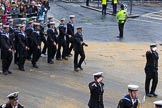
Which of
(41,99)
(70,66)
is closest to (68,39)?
(70,66)

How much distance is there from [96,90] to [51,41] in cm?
752

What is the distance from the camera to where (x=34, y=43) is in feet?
63.1

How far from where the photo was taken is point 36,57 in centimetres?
1941

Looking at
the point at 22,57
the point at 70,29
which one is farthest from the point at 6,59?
the point at 70,29

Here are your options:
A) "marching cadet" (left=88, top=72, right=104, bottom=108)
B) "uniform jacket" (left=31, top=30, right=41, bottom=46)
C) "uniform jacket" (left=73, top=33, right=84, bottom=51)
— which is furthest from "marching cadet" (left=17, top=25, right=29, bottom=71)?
"marching cadet" (left=88, top=72, right=104, bottom=108)

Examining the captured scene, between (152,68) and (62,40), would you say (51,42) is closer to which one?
(62,40)

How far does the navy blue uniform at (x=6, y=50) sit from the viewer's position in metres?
17.8

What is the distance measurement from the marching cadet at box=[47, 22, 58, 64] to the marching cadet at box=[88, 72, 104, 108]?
24.0 ft

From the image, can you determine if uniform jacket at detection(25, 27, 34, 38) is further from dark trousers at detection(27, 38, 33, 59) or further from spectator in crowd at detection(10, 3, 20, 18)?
spectator in crowd at detection(10, 3, 20, 18)

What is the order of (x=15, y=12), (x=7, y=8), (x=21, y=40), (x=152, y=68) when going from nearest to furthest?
(x=152, y=68) → (x=21, y=40) → (x=7, y=8) → (x=15, y=12)

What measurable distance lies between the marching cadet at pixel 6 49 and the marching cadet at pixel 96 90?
5.74 m

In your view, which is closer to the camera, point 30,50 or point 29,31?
point 29,31

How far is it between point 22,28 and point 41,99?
165 inches

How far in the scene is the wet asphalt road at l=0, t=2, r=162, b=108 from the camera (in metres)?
15.6
